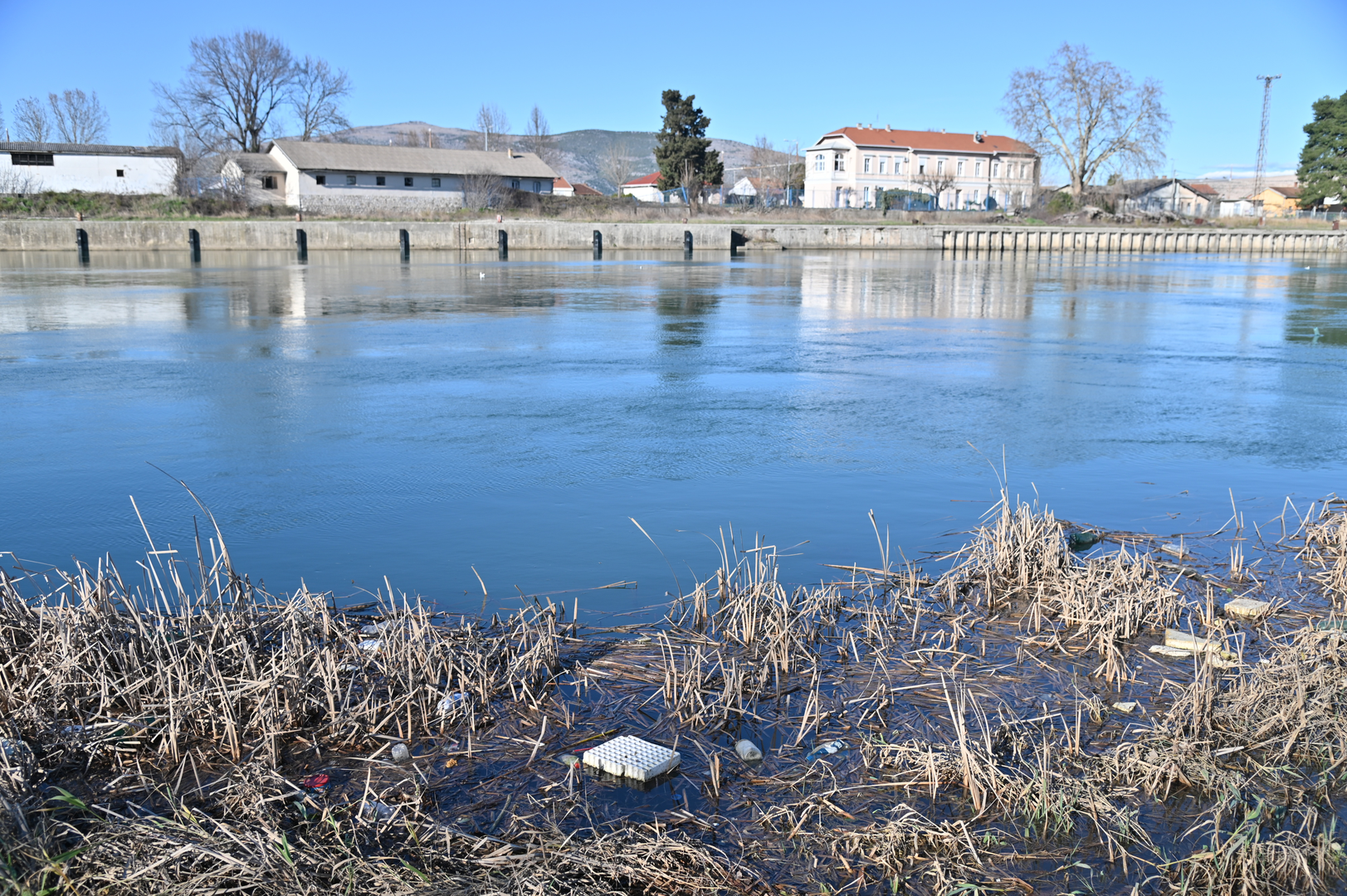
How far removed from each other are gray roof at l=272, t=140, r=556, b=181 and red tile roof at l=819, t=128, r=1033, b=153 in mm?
31689

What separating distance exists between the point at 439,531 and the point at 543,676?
2.24 m

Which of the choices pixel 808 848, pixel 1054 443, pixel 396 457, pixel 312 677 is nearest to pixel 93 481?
pixel 396 457

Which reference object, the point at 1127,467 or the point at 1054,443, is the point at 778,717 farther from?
the point at 1054,443

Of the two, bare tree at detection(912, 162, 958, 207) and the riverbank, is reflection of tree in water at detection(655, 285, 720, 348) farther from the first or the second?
bare tree at detection(912, 162, 958, 207)

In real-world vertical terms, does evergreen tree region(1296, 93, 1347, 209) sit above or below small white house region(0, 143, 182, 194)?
above

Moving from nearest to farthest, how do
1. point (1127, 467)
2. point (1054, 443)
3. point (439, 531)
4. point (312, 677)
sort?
point (312, 677) < point (439, 531) < point (1127, 467) < point (1054, 443)

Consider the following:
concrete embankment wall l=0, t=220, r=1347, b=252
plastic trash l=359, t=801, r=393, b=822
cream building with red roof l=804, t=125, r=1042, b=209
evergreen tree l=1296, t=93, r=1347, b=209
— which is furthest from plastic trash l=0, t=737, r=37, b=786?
evergreen tree l=1296, t=93, r=1347, b=209

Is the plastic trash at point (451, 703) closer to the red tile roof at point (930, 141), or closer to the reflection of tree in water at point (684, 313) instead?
the reflection of tree in water at point (684, 313)

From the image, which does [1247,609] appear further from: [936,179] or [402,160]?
[936,179]

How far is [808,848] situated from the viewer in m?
3.12

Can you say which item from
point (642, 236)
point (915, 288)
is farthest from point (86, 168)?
point (915, 288)

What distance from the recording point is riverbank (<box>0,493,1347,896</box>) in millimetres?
2953

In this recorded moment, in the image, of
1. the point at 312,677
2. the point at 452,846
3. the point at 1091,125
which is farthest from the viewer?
the point at 1091,125

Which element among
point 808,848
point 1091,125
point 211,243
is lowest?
point 808,848
